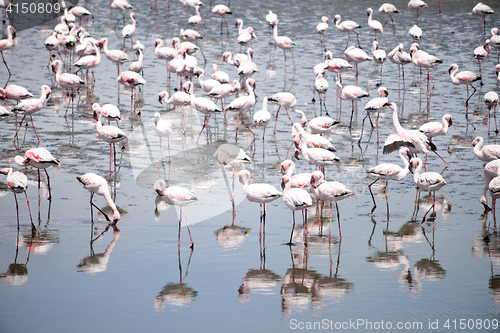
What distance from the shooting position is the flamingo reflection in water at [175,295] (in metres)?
5.86

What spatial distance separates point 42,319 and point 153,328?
1.07m

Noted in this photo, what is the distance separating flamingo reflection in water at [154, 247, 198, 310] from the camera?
5.86 metres

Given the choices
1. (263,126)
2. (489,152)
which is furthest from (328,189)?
(263,126)

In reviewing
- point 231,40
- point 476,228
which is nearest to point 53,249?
point 476,228

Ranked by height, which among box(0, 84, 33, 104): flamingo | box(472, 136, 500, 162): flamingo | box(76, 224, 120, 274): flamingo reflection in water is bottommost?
box(76, 224, 120, 274): flamingo reflection in water

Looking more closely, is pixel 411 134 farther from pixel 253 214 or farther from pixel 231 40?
pixel 231 40

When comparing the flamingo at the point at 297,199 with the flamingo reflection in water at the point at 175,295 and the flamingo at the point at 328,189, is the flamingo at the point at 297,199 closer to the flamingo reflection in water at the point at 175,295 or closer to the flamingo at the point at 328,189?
the flamingo at the point at 328,189

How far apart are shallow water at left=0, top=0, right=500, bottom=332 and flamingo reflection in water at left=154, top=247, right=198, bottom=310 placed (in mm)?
21

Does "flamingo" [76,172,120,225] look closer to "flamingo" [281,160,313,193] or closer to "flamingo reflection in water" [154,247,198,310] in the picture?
"flamingo reflection in water" [154,247,198,310]

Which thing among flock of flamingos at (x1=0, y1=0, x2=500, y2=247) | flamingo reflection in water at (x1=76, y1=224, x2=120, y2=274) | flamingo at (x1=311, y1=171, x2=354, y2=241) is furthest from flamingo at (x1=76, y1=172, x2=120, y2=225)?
flamingo at (x1=311, y1=171, x2=354, y2=241)

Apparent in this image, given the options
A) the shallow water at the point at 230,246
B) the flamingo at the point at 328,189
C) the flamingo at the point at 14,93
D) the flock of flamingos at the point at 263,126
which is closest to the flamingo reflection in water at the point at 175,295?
the shallow water at the point at 230,246

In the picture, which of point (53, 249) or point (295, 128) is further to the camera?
point (295, 128)

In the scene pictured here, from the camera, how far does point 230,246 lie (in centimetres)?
731

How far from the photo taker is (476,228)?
7914mm
